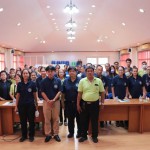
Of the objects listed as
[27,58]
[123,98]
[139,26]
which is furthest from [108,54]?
[123,98]

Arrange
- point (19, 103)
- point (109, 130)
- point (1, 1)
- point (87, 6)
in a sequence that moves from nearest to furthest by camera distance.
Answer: point (19, 103) → point (109, 130) → point (1, 1) → point (87, 6)

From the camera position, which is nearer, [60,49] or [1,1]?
[1,1]

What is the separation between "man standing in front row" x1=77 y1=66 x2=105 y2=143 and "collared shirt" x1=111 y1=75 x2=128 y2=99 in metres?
1.00

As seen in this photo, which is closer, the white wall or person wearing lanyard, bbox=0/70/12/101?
person wearing lanyard, bbox=0/70/12/101

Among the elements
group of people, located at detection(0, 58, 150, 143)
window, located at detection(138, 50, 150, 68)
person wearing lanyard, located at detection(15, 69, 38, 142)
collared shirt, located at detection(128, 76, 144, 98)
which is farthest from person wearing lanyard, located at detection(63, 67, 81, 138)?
window, located at detection(138, 50, 150, 68)

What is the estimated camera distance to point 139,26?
10.1 metres

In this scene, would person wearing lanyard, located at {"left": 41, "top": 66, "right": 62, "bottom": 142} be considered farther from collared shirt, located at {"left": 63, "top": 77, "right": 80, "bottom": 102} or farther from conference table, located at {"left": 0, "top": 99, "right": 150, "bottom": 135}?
conference table, located at {"left": 0, "top": 99, "right": 150, "bottom": 135}

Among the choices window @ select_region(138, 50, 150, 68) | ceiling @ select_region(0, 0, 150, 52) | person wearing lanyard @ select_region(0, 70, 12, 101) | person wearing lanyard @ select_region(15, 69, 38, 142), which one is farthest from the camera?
window @ select_region(138, 50, 150, 68)

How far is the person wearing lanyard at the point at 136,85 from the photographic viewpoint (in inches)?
182

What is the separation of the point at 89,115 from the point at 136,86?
4.92ft

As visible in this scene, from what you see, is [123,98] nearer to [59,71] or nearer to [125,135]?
[125,135]

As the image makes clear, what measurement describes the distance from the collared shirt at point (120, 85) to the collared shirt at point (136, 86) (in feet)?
0.39

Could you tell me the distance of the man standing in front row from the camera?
3652 mm

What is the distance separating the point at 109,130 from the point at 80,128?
0.92 meters
